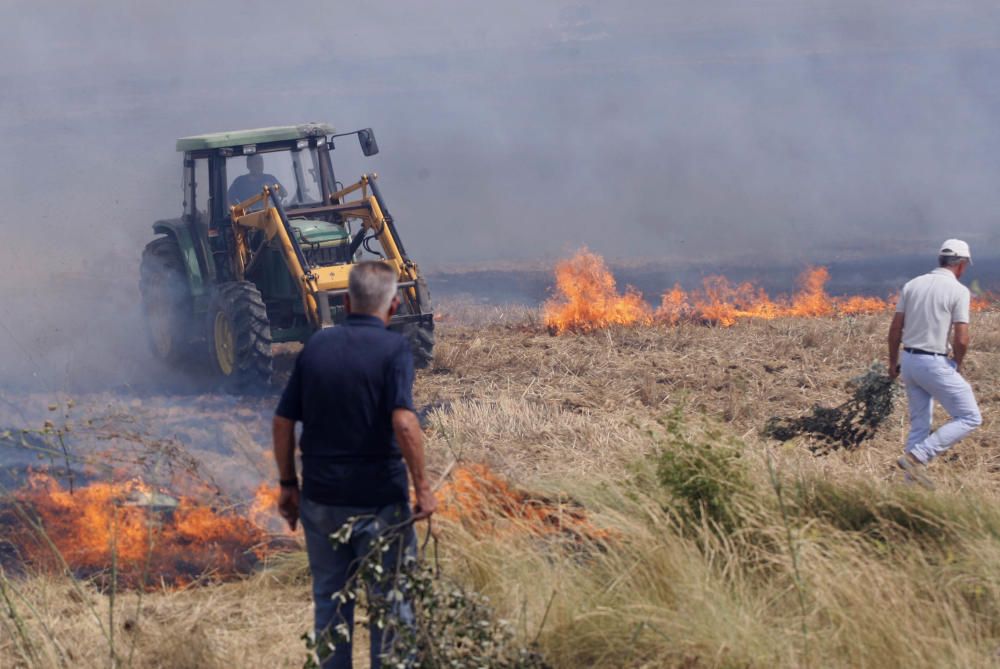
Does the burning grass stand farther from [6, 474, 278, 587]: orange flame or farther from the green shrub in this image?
the green shrub

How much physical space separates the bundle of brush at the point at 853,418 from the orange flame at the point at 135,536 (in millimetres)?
3966

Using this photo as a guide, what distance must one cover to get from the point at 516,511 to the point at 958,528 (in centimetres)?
220

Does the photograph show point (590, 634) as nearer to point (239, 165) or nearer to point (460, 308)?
point (239, 165)

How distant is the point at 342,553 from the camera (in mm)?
4523

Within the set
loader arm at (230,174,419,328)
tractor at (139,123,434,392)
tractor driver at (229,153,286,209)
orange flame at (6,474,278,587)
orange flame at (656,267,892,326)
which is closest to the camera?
orange flame at (6,474,278,587)

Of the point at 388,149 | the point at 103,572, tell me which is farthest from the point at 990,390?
the point at 388,149

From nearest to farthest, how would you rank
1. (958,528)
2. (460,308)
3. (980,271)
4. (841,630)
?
(841,630) → (958,528) → (460,308) → (980,271)

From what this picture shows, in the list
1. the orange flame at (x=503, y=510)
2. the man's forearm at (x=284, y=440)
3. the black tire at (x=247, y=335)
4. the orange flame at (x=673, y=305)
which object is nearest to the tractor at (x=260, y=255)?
the black tire at (x=247, y=335)

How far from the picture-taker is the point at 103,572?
604 cm

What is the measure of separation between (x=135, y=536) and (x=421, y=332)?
550 cm

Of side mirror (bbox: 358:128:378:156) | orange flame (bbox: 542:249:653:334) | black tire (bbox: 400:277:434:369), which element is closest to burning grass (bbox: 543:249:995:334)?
orange flame (bbox: 542:249:653:334)

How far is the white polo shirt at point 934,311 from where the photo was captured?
7332mm

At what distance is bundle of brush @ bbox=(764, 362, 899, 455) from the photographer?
8.11 m

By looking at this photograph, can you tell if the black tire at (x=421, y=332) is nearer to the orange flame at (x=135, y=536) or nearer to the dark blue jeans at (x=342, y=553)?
the orange flame at (x=135, y=536)
